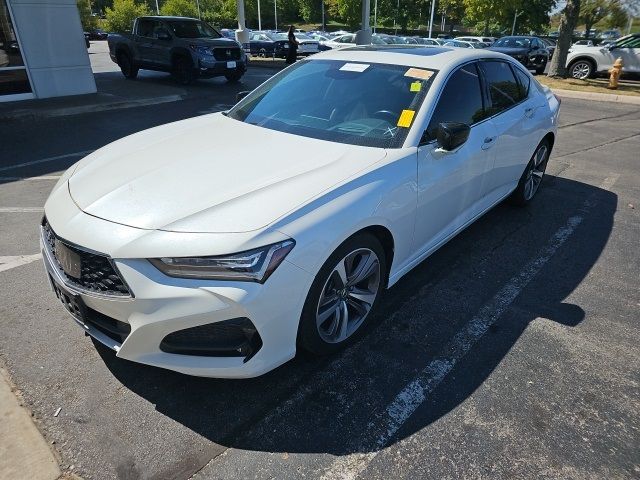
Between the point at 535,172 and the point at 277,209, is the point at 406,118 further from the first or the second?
the point at 535,172

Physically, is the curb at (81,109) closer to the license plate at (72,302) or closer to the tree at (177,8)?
the license plate at (72,302)

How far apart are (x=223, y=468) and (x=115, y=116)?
919cm

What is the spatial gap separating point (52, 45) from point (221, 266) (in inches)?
429

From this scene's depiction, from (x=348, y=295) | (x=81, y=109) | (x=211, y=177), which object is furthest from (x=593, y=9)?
(x=211, y=177)

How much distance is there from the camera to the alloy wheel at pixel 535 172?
5.08 metres

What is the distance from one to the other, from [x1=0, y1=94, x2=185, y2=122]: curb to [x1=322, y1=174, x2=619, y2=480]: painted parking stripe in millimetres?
9235

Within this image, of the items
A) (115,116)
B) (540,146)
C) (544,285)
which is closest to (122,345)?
(544,285)

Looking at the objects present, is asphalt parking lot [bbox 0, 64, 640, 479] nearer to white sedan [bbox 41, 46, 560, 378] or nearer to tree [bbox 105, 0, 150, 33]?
white sedan [bbox 41, 46, 560, 378]

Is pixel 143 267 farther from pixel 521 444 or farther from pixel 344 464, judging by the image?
pixel 521 444

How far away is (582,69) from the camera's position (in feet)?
58.1

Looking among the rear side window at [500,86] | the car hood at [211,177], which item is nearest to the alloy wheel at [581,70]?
the rear side window at [500,86]

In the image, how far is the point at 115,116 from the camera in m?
9.66

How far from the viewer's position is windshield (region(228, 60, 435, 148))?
307cm

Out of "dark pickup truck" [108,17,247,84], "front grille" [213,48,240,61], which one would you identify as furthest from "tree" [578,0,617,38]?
"dark pickup truck" [108,17,247,84]
